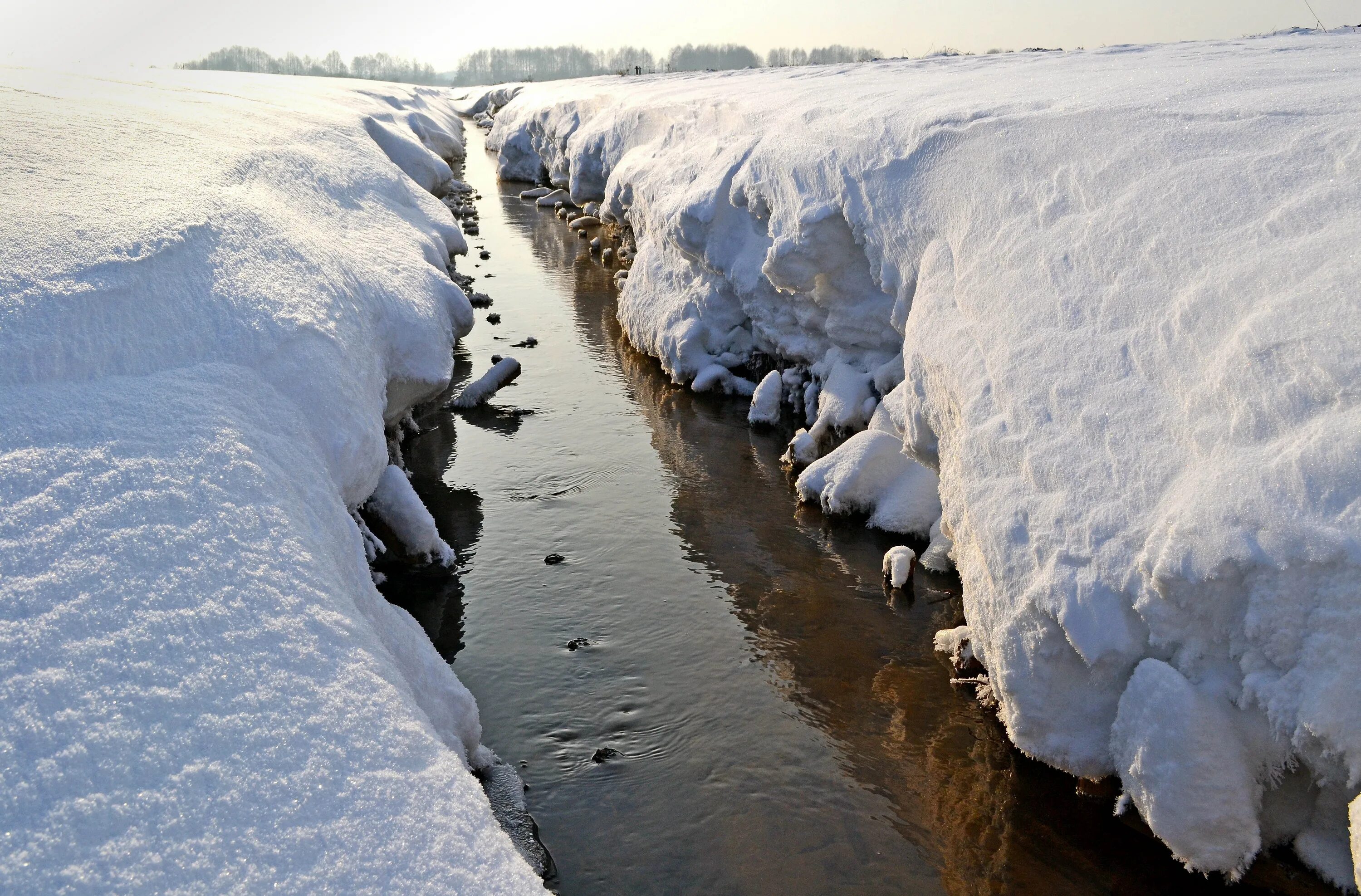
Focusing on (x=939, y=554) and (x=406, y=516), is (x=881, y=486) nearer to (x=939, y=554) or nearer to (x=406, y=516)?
(x=939, y=554)

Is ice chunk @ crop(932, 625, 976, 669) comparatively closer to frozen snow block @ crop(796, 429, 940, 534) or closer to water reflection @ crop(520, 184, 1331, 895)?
water reflection @ crop(520, 184, 1331, 895)

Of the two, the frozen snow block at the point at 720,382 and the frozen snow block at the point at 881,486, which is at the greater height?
the frozen snow block at the point at 881,486

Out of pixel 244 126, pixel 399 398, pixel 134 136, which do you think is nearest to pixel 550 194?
pixel 244 126

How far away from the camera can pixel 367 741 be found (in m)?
3.66

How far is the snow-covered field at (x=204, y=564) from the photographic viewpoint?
311 cm

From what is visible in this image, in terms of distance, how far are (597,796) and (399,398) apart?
4311mm

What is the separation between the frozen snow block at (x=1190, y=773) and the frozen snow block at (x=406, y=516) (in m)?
5.31

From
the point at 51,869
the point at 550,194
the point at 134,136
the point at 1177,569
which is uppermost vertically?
the point at 134,136

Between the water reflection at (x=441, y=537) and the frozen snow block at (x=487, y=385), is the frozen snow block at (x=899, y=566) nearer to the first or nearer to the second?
the water reflection at (x=441, y=537)

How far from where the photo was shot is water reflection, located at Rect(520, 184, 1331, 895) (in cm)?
500

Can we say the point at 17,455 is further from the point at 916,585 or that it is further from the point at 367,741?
the point at 916,585

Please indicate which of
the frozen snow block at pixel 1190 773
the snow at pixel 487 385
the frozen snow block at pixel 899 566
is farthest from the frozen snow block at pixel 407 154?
the frozen snow block at pixel 1190 773

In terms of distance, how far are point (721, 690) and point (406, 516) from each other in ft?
9.66

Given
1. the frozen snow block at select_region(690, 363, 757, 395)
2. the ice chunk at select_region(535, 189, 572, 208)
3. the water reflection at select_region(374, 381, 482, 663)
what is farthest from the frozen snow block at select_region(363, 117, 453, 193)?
the water reflection at select_region(374, 381, 482, 663)
